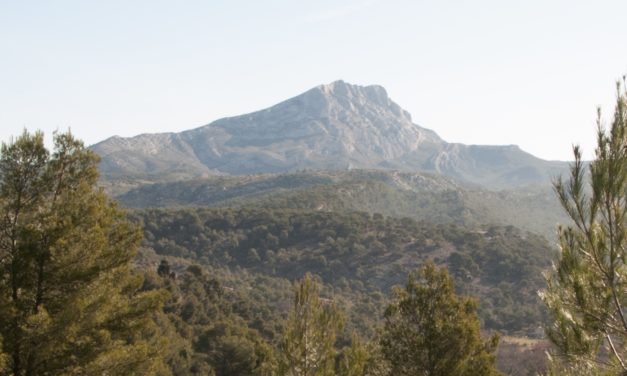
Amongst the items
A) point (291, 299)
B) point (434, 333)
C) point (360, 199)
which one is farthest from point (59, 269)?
point (360, 199)

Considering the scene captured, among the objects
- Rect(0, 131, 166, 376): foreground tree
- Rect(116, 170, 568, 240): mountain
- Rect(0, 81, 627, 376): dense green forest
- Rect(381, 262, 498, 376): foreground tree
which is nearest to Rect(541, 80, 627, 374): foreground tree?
Rect(0, 81, 627, 376): dense green forest

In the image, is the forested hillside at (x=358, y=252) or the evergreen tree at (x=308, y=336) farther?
the forested hillside at (x=358, y=252)

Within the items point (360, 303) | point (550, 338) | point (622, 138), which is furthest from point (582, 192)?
point (360, 303)

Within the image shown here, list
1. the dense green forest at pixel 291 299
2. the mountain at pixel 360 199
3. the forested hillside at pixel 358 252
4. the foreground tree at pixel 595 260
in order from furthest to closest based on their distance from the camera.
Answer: the mountain at pixel 360 199 < the forested hillside at pixel 358 252 < the dense green forest at pixel 291 299 < the foreground tree at pixel 595 260

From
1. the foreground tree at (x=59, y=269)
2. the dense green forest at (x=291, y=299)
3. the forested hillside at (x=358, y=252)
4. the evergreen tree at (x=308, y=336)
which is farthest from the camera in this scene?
the forested hillside at (x=358, y=252)

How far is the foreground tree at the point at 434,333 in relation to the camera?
1290 centimetres

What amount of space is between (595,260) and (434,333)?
23.3ft

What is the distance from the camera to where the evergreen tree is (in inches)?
375

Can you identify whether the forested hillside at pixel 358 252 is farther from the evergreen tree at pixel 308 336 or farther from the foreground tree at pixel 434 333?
the evergreen tree at pixel 308 336

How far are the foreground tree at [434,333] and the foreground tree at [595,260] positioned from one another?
216 inches

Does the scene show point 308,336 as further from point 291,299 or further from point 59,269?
point 291,299

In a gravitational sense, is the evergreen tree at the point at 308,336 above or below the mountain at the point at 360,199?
above

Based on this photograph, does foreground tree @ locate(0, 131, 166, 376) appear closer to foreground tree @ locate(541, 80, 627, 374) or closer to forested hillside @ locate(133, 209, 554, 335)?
foreground tree @ locate(541, 80, 627, 374)

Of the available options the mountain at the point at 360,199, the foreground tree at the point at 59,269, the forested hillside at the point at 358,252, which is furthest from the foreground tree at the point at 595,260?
the mountain at the point at 360,199
